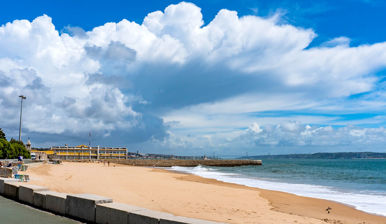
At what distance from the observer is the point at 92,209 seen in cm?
669

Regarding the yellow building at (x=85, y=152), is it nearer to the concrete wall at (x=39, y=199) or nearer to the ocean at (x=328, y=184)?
the ocean at (x=328, y=184)

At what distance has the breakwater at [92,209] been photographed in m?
5.52

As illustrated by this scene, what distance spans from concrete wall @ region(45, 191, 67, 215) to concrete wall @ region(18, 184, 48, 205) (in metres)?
0.94

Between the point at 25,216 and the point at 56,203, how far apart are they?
69 centimetres

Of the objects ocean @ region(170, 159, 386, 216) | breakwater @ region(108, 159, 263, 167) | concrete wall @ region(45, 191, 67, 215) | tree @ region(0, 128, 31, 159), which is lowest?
ocean @ region(170, 159, 386, 216)

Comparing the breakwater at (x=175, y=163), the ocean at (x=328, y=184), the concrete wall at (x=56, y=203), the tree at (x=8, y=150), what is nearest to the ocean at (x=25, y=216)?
the concrete wall at (x=56, y=203)

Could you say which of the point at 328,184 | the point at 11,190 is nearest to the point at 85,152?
the point at 328,184

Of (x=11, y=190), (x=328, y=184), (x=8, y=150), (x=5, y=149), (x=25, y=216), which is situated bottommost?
(x=328, y=184)

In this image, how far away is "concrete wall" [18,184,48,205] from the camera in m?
8.86

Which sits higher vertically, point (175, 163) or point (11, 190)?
point (11, 190)

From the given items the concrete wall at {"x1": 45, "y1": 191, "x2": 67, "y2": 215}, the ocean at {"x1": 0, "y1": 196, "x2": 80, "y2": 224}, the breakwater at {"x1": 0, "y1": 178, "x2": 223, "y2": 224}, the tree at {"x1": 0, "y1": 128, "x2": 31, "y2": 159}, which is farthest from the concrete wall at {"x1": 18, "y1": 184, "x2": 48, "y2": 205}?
the tree at {"x1": 0, "y1": 128, "x2": 31, "y2": 159}

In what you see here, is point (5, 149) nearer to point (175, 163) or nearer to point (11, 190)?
point (11, 190)

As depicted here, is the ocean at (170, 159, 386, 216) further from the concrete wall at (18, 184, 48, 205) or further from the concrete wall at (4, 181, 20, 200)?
the concrete wall at (4, 181, 20, 200)

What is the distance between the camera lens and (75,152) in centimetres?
10169
